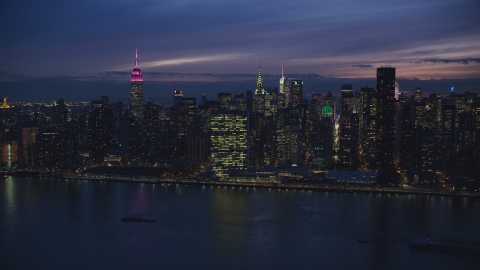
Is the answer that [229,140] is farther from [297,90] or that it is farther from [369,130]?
[297,90]

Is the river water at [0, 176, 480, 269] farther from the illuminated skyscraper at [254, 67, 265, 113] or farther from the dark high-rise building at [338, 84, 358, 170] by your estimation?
the illuminated skyscraper at [254, 67, 265, 113]

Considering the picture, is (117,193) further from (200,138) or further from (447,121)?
(447,121)

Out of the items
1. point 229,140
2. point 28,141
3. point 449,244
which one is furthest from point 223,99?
point 449,244

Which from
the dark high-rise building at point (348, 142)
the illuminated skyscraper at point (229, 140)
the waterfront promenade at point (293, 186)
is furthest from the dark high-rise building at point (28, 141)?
the dark high-rise building at point (348, 142)

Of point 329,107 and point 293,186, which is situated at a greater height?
point 329,107

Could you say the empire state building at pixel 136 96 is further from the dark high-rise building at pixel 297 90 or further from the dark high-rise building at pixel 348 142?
the dark high-rise building at pixel 348 142

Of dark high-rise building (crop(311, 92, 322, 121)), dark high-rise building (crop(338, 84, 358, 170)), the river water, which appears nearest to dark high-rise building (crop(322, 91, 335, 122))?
dark high-rise building (crop(311, 92, 322, 121))

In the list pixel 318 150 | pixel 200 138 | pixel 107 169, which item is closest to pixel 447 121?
pixel 318 150
